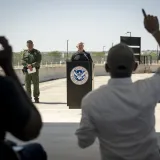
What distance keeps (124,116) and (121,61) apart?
30 cm

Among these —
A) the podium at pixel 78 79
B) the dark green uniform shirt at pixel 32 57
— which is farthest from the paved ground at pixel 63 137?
the dark green uniform shirt at pixel 32 57

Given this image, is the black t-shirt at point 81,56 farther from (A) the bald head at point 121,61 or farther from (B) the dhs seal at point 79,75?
(A) the bald head at point 121,61

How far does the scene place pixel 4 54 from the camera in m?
1.86

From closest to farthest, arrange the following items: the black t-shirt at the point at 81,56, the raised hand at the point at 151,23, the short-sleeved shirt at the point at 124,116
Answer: the short-sleeved shirt at the point at 124,116, the raised hand at the point at 151,23, the black t-shirt at the point at 81,56

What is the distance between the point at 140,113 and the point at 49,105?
8096 millimetres

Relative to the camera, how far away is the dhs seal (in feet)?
28.6

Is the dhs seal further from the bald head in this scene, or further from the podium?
the bald head

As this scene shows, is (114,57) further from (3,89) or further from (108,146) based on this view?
(3,89)

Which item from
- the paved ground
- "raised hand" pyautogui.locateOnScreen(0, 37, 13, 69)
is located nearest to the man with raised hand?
"raised hand" pyautogui.locateOnScreen(0, 37, 13, 69)

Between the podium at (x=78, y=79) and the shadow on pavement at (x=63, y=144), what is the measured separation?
2001 mm

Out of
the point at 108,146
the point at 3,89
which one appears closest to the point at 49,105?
the point at 108,146

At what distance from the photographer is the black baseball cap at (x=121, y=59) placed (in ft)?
7.34

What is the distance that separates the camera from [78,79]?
8797 mm

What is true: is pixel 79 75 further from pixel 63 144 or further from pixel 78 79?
pixel 63 144
